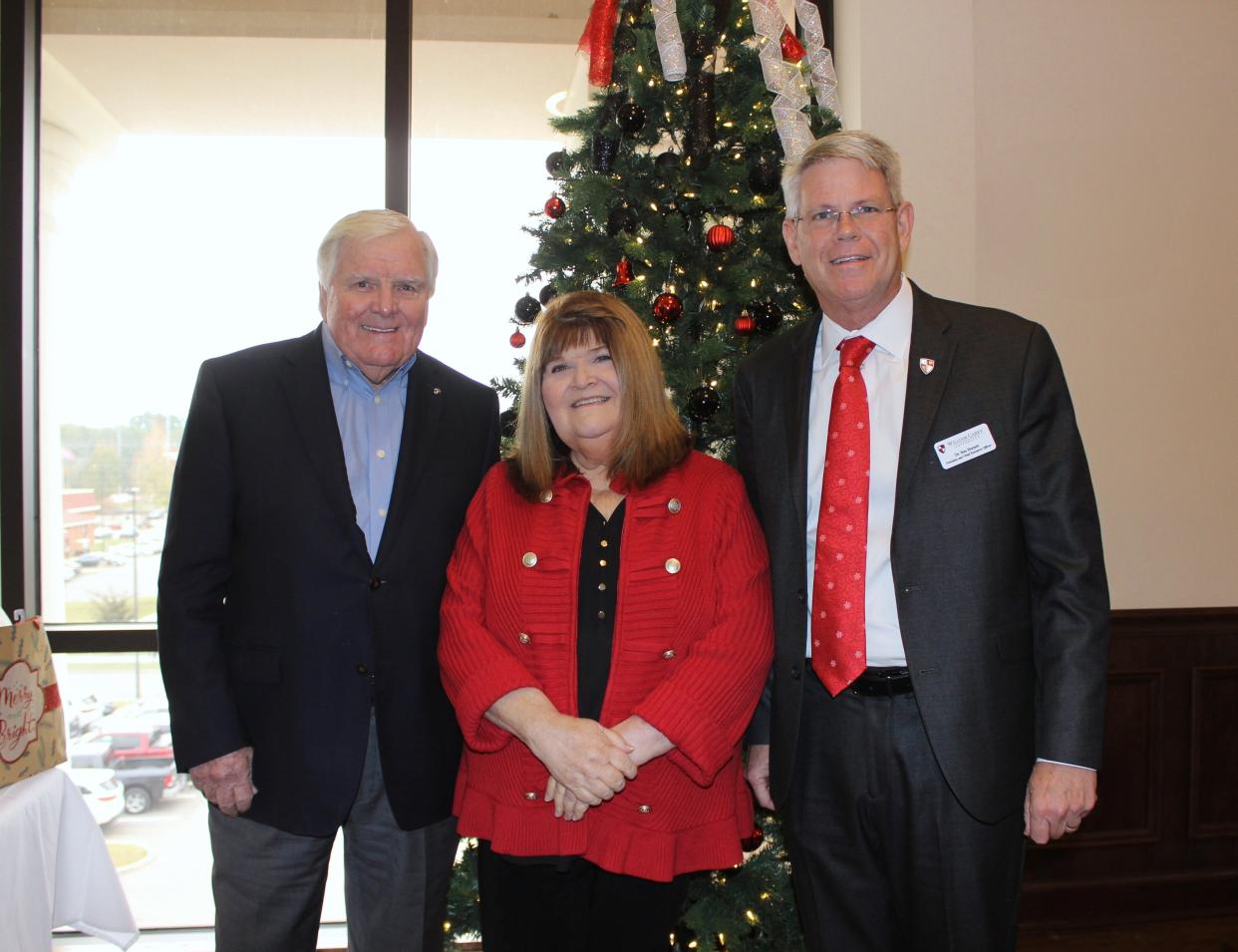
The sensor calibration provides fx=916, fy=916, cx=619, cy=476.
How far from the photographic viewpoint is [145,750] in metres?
3.58

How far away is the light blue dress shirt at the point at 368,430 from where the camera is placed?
6.31 feet

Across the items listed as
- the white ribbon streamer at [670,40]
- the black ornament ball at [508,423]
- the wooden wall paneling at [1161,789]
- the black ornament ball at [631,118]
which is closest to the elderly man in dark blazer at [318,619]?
the black ornament ball at [508,423]

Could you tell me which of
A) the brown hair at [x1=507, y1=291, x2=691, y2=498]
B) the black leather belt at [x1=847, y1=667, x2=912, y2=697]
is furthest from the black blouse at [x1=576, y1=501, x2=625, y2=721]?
the black leather belt at [x1=847, y1=667, x2=912, y2=697]

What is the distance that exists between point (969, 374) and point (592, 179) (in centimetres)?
119

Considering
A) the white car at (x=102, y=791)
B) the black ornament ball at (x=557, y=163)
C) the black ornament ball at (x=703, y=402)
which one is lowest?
the white car at (x=102, y=791)

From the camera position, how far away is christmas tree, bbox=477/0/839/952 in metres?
2.36

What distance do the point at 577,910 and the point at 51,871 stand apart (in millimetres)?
1194

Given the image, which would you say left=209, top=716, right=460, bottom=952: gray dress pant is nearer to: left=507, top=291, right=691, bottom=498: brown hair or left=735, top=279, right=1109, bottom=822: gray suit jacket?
left=507, top=291, right=691, bottom=498: brown hair

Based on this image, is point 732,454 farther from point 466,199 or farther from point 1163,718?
point 1163,718

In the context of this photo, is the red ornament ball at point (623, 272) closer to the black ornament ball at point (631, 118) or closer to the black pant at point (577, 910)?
the black ornament ball at point (631, 118)

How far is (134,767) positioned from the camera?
359 cm

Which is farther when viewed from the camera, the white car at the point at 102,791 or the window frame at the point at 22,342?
the white car at the point at 102,791

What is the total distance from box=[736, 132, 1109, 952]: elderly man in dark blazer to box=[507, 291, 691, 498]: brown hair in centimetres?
25

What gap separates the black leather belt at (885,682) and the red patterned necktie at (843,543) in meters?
0.02
